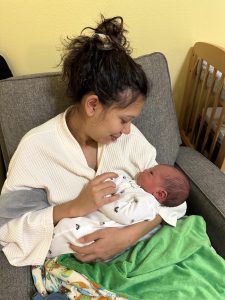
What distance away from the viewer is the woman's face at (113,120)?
100 cm

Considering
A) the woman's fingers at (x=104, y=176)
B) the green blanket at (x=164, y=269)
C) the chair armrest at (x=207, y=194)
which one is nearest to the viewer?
the green blanket at (x=164, y=269)

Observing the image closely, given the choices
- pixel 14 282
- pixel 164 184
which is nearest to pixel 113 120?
pixel 164 184

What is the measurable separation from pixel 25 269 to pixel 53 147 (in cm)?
41

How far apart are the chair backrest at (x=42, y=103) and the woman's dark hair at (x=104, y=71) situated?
0.20 m

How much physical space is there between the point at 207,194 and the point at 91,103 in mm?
604

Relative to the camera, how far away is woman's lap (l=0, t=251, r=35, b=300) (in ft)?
3.10

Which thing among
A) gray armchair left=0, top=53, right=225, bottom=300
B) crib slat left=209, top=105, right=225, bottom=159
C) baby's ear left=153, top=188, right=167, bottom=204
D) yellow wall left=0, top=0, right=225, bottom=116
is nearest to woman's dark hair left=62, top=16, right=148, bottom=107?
gray armchair left=0, top=53, right=225, bottom=300

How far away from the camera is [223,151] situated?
1.47 m

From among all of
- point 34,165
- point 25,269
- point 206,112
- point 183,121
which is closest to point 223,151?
point 206,112

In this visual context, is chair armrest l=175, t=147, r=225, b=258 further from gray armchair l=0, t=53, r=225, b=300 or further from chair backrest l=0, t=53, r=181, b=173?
chair backrest l=0, t=53, r=181, b=173

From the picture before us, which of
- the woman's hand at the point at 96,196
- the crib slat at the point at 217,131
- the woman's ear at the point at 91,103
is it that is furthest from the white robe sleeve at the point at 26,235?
the crib slat at the point at 217,131

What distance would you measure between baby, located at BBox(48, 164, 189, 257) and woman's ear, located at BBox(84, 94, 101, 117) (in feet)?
0.86

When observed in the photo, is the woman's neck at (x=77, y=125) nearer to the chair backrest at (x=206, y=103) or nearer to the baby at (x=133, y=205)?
the baby at (x=133, y=205)

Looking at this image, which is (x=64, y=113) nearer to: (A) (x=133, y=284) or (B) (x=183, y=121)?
(A) (x=133, y=284)
